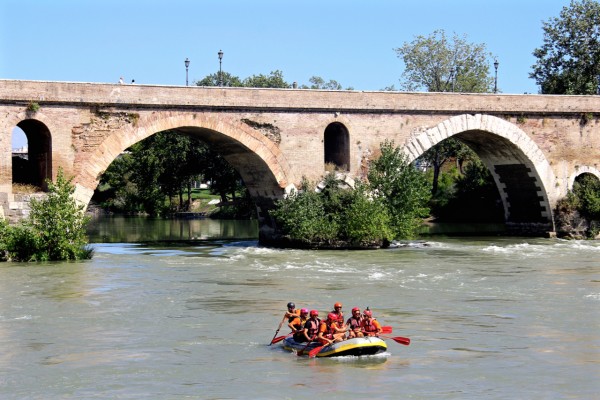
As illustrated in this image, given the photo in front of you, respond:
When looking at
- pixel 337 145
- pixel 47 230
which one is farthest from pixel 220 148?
pixel 47 230

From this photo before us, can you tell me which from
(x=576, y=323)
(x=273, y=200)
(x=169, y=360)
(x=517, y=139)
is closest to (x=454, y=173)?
(x=517, y=139)

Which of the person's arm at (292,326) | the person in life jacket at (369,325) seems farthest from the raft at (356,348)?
the person's arm at (292,326)

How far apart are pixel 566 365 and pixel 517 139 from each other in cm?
2216

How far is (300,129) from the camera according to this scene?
31.9 meters

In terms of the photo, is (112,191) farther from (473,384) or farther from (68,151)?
(473,384)

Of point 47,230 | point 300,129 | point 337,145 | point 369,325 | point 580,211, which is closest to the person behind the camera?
point 369,325

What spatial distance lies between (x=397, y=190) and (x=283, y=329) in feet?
50.5

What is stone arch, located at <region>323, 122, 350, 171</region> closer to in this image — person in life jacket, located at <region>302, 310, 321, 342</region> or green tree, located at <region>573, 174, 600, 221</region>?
green tree, located at <region>573, 174, 600, 221</region>

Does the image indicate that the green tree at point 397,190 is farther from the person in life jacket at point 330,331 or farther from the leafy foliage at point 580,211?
the person in life jacket at point 330,331

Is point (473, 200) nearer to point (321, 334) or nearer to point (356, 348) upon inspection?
point (321, 334)

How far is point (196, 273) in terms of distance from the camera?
2522 centimetres

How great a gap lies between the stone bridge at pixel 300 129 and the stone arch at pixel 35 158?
2.3 inches

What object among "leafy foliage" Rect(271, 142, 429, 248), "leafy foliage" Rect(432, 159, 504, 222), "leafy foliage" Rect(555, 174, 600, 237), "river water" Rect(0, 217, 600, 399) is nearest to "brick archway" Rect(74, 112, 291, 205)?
"leafy foliage" Rect(271, 142, 429, 248)

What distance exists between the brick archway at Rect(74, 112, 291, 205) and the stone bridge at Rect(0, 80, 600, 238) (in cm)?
3
